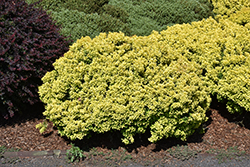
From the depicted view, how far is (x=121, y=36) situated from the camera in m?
4.88

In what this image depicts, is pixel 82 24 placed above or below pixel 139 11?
below

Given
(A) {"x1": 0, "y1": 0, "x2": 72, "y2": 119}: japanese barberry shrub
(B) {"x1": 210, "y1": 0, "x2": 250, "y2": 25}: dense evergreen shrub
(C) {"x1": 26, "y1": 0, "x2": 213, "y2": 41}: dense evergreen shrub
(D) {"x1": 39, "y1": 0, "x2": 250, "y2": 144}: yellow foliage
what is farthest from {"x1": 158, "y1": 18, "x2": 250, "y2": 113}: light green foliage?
(B) {"x1": 210, "y1": 0, "x2": 250, "y2": 25}: dense evergreen shrub

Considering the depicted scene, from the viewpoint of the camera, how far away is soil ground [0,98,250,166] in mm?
4762

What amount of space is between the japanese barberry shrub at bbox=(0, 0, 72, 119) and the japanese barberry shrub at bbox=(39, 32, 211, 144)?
1.14ft

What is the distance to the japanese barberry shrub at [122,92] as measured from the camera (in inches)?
177

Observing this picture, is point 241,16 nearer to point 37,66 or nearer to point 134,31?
point 134,31

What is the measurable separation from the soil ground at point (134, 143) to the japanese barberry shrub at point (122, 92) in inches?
11.1

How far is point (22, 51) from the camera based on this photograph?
4.85 meters

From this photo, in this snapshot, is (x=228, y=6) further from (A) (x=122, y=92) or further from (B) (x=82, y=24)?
(A) (x=122, y=92)

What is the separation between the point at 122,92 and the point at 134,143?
1051 millimetres

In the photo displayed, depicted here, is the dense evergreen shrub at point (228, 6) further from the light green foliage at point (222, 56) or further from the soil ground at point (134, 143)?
the soil ground at point (134, 143)

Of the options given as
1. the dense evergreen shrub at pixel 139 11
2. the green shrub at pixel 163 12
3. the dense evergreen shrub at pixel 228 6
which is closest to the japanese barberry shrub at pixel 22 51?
the dense evergreen shrub at pixel 139 11

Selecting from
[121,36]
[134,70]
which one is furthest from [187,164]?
[121,36]

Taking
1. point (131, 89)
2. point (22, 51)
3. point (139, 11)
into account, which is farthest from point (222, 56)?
point (22, 51)
